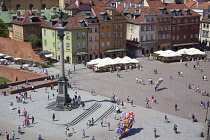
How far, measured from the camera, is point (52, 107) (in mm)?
52375

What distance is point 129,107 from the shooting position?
54.4 meters

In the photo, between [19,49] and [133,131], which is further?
[19,49]

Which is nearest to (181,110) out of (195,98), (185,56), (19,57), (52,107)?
(195,98)

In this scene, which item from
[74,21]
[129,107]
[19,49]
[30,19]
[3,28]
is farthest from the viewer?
[3,28]

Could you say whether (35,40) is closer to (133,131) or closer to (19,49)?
(19,49)

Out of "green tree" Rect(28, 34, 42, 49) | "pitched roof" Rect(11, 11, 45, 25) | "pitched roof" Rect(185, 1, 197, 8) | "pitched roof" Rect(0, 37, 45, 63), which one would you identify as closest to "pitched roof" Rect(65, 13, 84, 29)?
"pitched roof" Rect(0, 37, 45, 63)

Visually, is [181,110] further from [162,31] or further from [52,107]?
[162,31]

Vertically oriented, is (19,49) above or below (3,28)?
below

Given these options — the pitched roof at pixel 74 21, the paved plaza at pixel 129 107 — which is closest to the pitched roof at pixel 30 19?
the pitched roof at pixel 74 21

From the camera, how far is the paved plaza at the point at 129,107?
4512 centimetres

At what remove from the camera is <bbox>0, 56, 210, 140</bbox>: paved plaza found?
45.1 meters

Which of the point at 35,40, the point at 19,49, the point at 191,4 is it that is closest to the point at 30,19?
the point at 35,40

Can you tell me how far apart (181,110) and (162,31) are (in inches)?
1719

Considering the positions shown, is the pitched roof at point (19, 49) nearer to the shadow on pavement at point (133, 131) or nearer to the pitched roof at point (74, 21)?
the pitched roof at point (74, 21)
